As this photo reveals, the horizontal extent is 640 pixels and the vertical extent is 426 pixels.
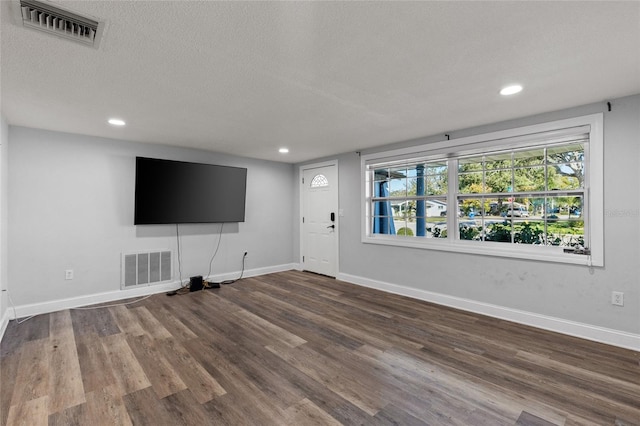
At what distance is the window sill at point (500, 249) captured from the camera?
2966mm

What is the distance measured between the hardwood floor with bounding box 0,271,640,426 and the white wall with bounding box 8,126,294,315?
0.52m

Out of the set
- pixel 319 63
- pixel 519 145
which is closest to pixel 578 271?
pixel 519 145

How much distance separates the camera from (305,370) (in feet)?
7.57

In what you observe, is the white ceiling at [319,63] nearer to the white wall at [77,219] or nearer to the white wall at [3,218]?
the white wall at [3,218]

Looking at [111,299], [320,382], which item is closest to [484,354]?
[320,382]

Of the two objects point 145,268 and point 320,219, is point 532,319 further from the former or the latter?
point 145,268

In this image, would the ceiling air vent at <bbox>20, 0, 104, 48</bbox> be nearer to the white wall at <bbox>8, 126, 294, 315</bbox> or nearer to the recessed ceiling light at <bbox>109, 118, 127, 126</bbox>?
the recessed ceiling light at <bbox>109, 118, 127, 126</bbox>

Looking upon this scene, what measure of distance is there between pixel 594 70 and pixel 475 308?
266cm

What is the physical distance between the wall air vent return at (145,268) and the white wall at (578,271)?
3.71m

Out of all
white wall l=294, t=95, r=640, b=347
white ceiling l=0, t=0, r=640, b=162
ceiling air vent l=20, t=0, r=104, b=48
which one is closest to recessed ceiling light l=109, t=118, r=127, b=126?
white ceiling l=0, t=0, r=640, b=162

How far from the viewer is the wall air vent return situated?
13.8 ft

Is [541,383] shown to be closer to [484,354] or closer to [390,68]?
[484,354]

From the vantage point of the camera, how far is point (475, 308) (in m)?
3.58

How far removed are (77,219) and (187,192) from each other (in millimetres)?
1406
